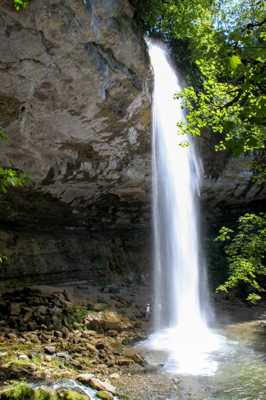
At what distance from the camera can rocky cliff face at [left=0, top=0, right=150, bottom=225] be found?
8.12 meters

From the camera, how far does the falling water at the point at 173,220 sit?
1227cm

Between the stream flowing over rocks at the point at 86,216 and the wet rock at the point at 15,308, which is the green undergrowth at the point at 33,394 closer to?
the stream flowing over rocks at the point at 86,216

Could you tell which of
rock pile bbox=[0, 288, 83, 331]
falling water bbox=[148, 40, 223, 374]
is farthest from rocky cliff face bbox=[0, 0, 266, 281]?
rock pile bbox=[0, 288, 83, 331]

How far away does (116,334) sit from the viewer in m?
9.50

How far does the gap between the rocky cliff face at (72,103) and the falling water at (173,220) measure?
770mm

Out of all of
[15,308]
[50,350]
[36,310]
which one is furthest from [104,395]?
[15,308]

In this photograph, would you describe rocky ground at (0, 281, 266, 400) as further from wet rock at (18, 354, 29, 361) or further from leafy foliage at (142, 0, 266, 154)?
leafy foliage at (142, 0, 266, 154)

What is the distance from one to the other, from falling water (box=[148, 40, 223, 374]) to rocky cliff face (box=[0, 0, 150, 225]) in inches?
30.3

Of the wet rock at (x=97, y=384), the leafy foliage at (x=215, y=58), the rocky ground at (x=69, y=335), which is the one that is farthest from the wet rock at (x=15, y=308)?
the leafy foliage at (x=215, y=58)

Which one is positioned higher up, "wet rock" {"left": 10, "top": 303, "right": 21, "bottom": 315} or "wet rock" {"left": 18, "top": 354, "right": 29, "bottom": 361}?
"wet rock" {"left": 10, "top": 303, "right": 21, "bottom": 315}

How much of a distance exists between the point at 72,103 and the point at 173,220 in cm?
616

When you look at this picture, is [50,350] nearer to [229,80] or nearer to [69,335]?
[69,335]

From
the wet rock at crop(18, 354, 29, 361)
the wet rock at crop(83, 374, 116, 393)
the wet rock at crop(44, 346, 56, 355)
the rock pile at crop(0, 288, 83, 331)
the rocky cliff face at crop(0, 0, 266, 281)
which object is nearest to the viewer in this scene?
the wet rock at crop(83, 374, 116, 393)

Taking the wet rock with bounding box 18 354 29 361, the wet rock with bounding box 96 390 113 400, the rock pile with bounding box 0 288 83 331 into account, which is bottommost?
the wet rock with bounding box 96 390 113 400
